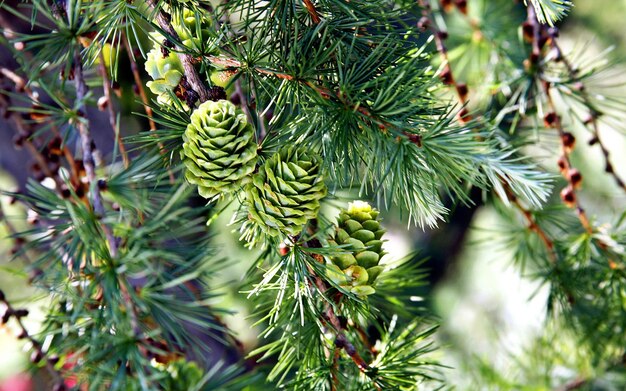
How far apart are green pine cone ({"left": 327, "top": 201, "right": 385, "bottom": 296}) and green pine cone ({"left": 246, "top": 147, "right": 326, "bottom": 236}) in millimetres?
34

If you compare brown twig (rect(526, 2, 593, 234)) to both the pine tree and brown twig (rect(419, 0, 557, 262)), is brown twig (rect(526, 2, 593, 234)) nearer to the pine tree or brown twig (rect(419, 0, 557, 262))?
brown twig (rect(419, 0, 557, 262))

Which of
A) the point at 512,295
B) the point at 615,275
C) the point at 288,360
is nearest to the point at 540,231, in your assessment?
the point at 615,275

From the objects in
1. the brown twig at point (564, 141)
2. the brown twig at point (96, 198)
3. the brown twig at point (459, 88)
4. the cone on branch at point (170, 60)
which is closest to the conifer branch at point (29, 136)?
the brown twig at point (96, 198)

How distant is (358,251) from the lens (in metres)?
0.39

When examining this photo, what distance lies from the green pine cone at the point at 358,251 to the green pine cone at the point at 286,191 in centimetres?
3

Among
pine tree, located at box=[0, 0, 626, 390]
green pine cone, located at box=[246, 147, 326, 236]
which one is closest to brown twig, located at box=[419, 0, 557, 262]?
pine tree, located at box=[0, 0, 626, 390]

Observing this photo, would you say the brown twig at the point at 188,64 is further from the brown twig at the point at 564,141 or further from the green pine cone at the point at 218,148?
the brown twig at the point at 564,141

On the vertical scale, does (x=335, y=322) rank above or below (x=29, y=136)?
above

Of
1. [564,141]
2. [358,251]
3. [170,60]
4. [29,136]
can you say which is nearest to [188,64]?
[170,60]

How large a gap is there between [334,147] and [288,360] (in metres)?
0.17

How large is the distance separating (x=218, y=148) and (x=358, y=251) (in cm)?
11

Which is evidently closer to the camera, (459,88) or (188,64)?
(188,64)

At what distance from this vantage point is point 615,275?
66 cm

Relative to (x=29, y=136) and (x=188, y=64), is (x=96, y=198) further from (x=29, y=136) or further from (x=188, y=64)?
(x=29, y=136)
